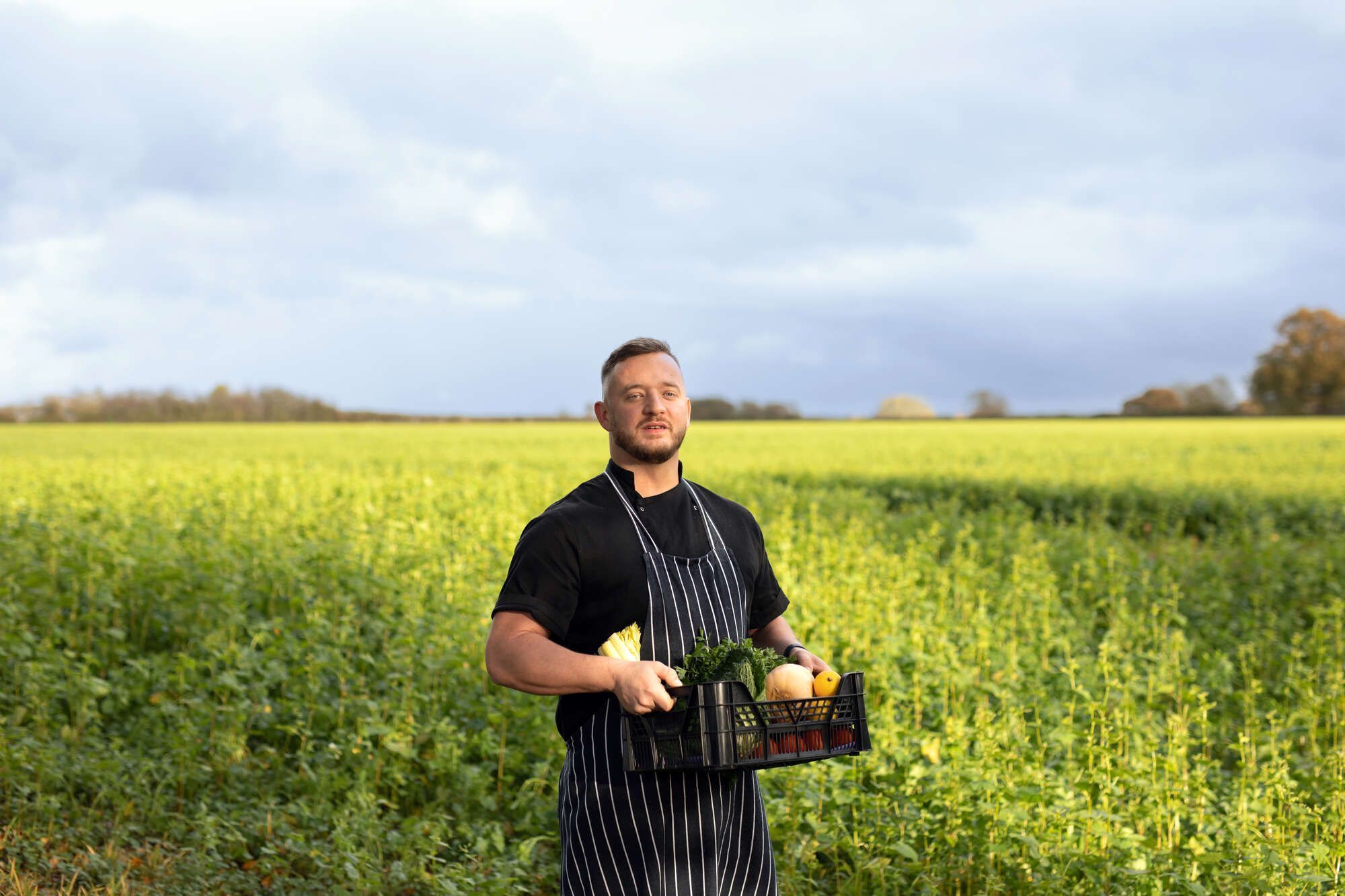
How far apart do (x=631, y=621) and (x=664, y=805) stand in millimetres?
495

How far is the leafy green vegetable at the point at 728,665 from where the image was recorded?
8.78 feet

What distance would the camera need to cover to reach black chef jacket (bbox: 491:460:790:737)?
9.29 ft

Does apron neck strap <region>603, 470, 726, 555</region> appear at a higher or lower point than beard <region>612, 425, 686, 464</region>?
lower

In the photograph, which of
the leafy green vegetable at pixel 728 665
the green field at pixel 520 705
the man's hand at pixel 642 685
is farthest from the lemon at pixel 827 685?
the green field at pixel 520 705

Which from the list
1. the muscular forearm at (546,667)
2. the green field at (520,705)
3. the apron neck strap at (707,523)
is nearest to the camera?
the muscular forearm at (546,667)

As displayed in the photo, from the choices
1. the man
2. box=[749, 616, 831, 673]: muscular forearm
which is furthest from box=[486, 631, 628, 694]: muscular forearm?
box=[749, 616, 831, 673]: muscular forearm

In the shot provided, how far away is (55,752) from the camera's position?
5918 millimetres

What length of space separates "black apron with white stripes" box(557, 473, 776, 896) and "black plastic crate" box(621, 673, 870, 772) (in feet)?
0.77

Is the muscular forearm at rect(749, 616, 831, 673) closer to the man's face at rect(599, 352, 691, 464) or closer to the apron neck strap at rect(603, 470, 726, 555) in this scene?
the apron neck strap at rect(603, 470, 726, 555)

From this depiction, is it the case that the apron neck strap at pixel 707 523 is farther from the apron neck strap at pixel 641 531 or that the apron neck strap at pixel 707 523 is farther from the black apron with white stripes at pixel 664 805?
the apron neck strap at pixel 641 531

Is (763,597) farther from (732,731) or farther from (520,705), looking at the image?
(520,705)

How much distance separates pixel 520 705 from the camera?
6.45 m

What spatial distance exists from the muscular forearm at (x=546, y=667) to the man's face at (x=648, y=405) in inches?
22.7

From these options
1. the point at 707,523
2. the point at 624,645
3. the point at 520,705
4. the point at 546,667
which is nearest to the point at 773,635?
the point at 707,523
